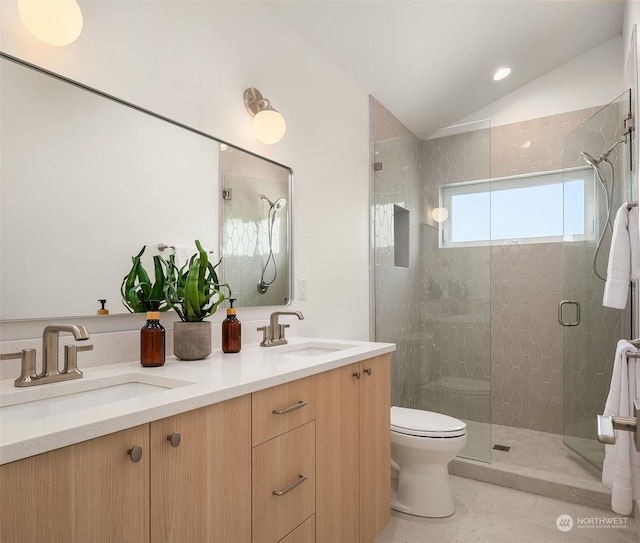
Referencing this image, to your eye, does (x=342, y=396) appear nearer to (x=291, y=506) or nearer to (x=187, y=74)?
(x=291, y=506)

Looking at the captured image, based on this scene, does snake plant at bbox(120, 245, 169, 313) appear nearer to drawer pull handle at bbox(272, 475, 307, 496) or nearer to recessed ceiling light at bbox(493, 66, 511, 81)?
drawer pull handle at bbox(272, 475, 307, 496)

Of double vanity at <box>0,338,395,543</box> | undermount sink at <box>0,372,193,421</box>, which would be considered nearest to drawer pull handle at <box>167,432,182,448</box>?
double vanity at <box>0,338,395,543</box>

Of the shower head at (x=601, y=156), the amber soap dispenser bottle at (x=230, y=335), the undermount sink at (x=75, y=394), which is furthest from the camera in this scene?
the shower head at (x=601, y=156)

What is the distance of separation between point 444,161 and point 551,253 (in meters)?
1.15

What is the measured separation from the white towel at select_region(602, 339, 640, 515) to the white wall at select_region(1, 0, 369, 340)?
1.37 metres

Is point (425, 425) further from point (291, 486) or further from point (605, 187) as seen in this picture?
point (605, 187)

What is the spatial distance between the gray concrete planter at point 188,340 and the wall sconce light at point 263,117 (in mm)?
974

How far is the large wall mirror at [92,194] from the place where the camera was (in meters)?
1.16

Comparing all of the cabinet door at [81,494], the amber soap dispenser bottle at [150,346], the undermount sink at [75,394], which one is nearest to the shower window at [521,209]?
the amber soap dispenser bottle at [150,346]

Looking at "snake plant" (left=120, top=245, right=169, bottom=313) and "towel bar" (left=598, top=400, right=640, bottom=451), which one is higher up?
"snake plant" (left=120, top=245, right=169, bottom=313)

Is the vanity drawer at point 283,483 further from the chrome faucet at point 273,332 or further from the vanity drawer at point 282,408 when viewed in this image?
the chrome faucet at point 273,332

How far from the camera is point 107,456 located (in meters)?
0.80

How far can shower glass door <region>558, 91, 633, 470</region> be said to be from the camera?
2.63 metres

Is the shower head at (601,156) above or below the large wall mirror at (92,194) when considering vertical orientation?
above
